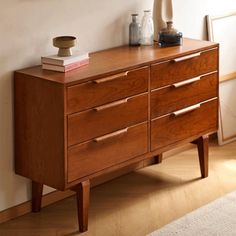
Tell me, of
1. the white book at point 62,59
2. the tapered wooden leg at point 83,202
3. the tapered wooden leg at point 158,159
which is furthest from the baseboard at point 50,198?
the white book at point 62,59

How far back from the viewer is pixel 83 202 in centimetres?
365

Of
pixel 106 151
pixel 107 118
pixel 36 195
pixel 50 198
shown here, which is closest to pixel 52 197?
pixel 50 198

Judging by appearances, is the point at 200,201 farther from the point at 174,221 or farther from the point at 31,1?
the point at 31,1

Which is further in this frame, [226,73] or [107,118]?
[226,73]

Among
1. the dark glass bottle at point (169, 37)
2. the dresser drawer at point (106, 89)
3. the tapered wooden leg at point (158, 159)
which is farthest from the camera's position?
the tapered wooden leg at point (158, 159)

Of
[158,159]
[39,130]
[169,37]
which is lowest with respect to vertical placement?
[158,159]

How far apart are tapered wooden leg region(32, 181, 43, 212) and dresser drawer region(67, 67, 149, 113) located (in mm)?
586

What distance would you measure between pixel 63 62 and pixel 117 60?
0.38m

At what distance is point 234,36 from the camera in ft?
16.3

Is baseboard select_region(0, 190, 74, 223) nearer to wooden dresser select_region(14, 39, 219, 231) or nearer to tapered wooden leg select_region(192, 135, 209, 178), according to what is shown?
wooden dresser select_region(14, 39, 219, 231)

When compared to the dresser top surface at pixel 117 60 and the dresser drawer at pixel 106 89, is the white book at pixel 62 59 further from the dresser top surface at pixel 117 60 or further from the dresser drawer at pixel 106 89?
the dresser drawer at pixel 106 89

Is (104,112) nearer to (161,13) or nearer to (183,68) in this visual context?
(183,68)

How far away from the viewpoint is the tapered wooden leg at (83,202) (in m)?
3.63

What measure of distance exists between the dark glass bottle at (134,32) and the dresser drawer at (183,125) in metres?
0.49
